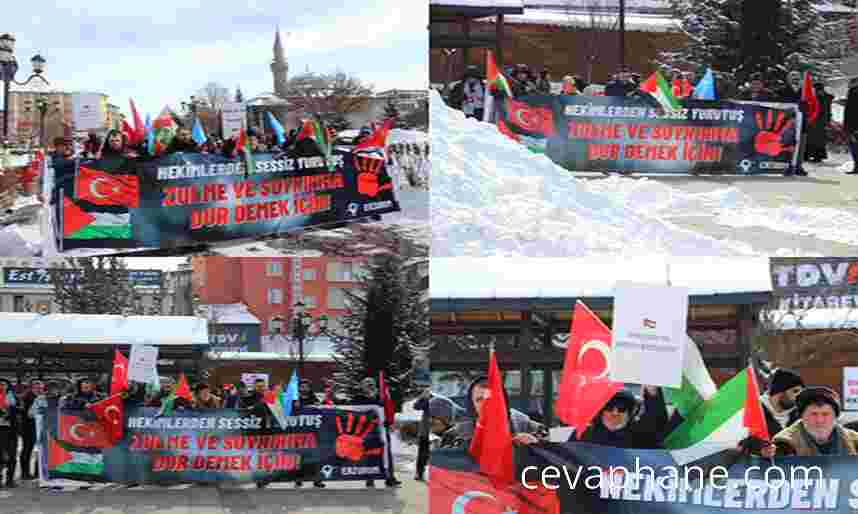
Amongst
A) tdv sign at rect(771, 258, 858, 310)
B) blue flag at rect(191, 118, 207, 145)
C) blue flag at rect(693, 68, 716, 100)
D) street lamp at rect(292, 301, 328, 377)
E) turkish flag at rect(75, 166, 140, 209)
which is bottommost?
street lamp at rect(292, 301, 328, 377)

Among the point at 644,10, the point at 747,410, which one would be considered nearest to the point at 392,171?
the point at 644,10

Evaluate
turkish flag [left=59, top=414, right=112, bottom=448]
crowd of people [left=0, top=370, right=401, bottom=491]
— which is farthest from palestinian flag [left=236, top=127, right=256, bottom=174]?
turkish flag [left=59, top=414, right=112, bottom=448]

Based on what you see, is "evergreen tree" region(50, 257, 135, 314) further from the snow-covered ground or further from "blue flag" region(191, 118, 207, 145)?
the snow-covered ground

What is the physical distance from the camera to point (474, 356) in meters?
5.09

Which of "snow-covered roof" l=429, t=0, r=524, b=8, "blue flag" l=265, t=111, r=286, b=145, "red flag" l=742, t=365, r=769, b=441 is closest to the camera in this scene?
"red flag" l=742, t=365, r=769, b=441

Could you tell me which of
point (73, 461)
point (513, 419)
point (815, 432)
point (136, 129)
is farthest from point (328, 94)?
point (815, 432)

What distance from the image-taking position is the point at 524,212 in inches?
206

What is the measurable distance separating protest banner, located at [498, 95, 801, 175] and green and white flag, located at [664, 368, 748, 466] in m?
1.31

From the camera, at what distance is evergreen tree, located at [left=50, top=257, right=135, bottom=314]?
5688 millimetres

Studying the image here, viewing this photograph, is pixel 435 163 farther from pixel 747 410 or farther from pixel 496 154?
pixel 747 410

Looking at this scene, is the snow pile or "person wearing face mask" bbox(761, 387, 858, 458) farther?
the snow pile

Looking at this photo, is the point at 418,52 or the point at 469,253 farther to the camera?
the point at 418,52

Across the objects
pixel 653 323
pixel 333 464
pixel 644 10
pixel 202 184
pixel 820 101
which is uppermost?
pixel 644 10

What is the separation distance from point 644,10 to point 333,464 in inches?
118
